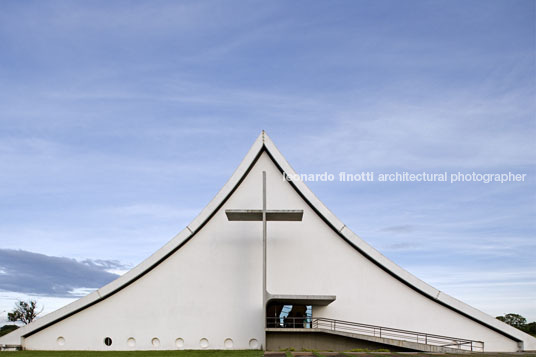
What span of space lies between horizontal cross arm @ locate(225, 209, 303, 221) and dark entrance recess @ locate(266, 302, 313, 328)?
370 centimetres

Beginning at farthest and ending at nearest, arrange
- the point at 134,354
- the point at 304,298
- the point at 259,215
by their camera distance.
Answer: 1. the point at 259,215
2. the point at 304,298
3. the point at 134,354

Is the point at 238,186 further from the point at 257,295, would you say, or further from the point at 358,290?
the point at 358,290

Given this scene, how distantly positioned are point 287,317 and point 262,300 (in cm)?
125

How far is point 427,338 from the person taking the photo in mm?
21312

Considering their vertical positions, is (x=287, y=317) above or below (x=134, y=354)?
above

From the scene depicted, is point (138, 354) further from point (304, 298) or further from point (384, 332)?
point (384, 332)

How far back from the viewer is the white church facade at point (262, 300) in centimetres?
2123

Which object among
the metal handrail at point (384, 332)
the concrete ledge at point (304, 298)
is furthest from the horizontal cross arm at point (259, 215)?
the metal handrail at point (384, 332)

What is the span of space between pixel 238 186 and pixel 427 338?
33.9 feet

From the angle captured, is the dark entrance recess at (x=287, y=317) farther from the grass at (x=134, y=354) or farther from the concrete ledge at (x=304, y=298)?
the grass at (x=134, y=354)

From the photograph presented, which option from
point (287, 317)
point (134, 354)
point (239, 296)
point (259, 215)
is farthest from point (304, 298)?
point (134, 354)

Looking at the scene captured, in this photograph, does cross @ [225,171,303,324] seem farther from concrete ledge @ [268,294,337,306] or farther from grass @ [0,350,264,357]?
grass @ [0,350,264,357]

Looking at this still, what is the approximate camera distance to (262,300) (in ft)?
70.9

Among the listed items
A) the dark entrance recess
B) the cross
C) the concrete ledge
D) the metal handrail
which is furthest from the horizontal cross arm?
the metal handrail
